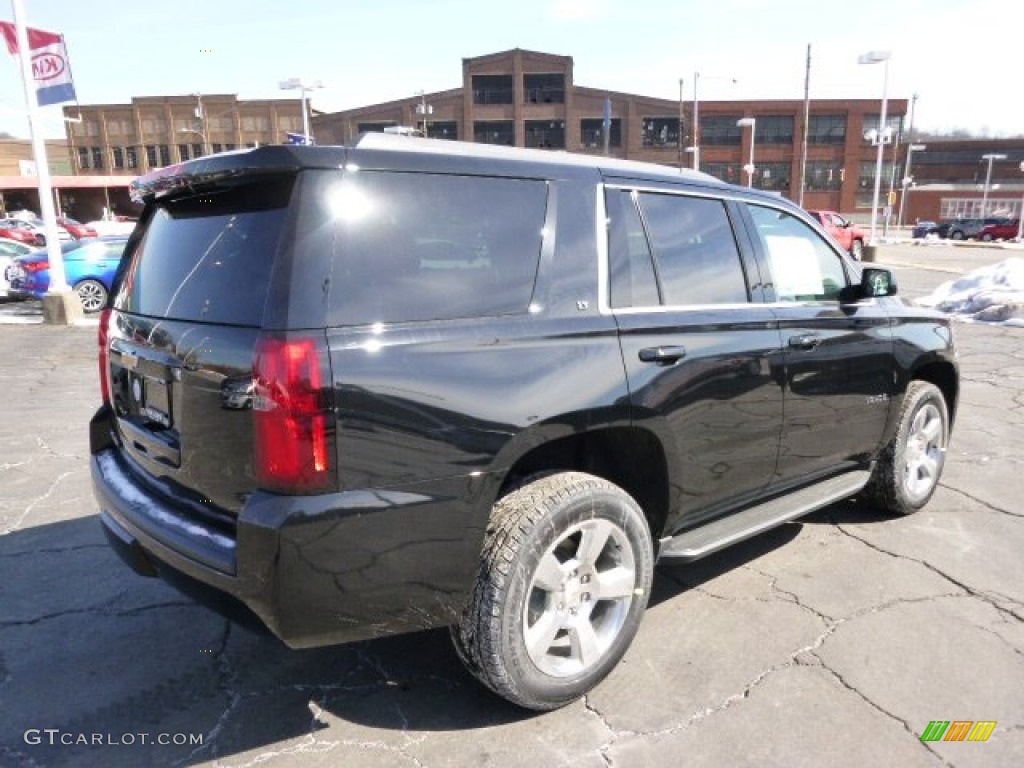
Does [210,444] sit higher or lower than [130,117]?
lower

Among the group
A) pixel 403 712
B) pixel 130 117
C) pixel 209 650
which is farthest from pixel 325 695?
pixel 130 117

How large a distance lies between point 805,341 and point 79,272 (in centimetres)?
1404

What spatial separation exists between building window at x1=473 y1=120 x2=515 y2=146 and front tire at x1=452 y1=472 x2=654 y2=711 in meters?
72.3

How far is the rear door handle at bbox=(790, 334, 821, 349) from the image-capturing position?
11.2 feet

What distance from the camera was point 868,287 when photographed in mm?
3826

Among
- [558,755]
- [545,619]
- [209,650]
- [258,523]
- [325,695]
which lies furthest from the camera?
[209,650]

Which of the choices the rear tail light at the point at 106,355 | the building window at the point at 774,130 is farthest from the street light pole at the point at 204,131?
the rear tail light at the point at 106,355

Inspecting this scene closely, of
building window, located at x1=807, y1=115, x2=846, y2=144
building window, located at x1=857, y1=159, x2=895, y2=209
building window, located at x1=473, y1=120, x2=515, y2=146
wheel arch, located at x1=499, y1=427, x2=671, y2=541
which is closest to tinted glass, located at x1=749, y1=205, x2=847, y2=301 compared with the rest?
wheel arch, located at x1=499, y1=427, x2=671, y2=541

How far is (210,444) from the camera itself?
228 centimetres

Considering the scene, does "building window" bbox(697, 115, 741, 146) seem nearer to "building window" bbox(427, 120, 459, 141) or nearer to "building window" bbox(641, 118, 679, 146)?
"building window" bbox(641, 118, 679, 146)

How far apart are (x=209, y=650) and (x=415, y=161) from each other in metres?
2.17

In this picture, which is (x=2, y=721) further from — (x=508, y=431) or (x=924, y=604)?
(x=924, y=604)

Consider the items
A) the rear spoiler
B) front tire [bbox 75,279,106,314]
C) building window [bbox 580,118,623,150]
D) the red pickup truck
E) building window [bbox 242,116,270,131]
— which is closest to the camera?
the rear spoiler

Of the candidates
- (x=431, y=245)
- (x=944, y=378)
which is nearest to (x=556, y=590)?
(x=431, y=245)
